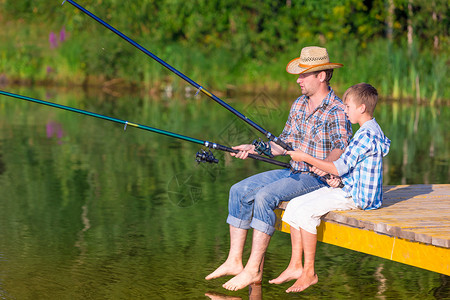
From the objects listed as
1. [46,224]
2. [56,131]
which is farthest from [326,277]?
[56,131]

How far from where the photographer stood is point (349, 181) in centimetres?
554

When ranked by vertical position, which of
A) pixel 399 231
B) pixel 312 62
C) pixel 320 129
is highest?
pixel 312 62

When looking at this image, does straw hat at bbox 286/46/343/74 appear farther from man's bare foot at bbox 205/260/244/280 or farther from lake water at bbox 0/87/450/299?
man's bare foot at bbox 205/260/244/280

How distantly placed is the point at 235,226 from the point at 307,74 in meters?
1.08

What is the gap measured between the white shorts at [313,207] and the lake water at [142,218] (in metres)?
0.49

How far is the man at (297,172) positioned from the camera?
18.5 ft

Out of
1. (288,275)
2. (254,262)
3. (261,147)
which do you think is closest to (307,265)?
(288,275)

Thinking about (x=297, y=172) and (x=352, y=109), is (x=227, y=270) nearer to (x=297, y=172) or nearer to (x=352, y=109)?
(x=297, y=172)

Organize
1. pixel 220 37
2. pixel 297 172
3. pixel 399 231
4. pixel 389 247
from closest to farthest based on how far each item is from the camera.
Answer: pixel 399 231, pixel 389 247, pixel 297 172, pixel 220 37

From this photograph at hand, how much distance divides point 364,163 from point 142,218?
297cm

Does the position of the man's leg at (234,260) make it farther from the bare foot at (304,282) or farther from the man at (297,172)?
the bare foot at (304,282)

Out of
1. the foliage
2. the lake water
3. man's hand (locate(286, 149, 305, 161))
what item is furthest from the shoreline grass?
man's hand (locate(286, 149, 305, 161))

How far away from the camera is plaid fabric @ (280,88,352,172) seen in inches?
221

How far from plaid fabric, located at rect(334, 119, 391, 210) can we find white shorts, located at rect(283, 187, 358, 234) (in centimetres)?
8
